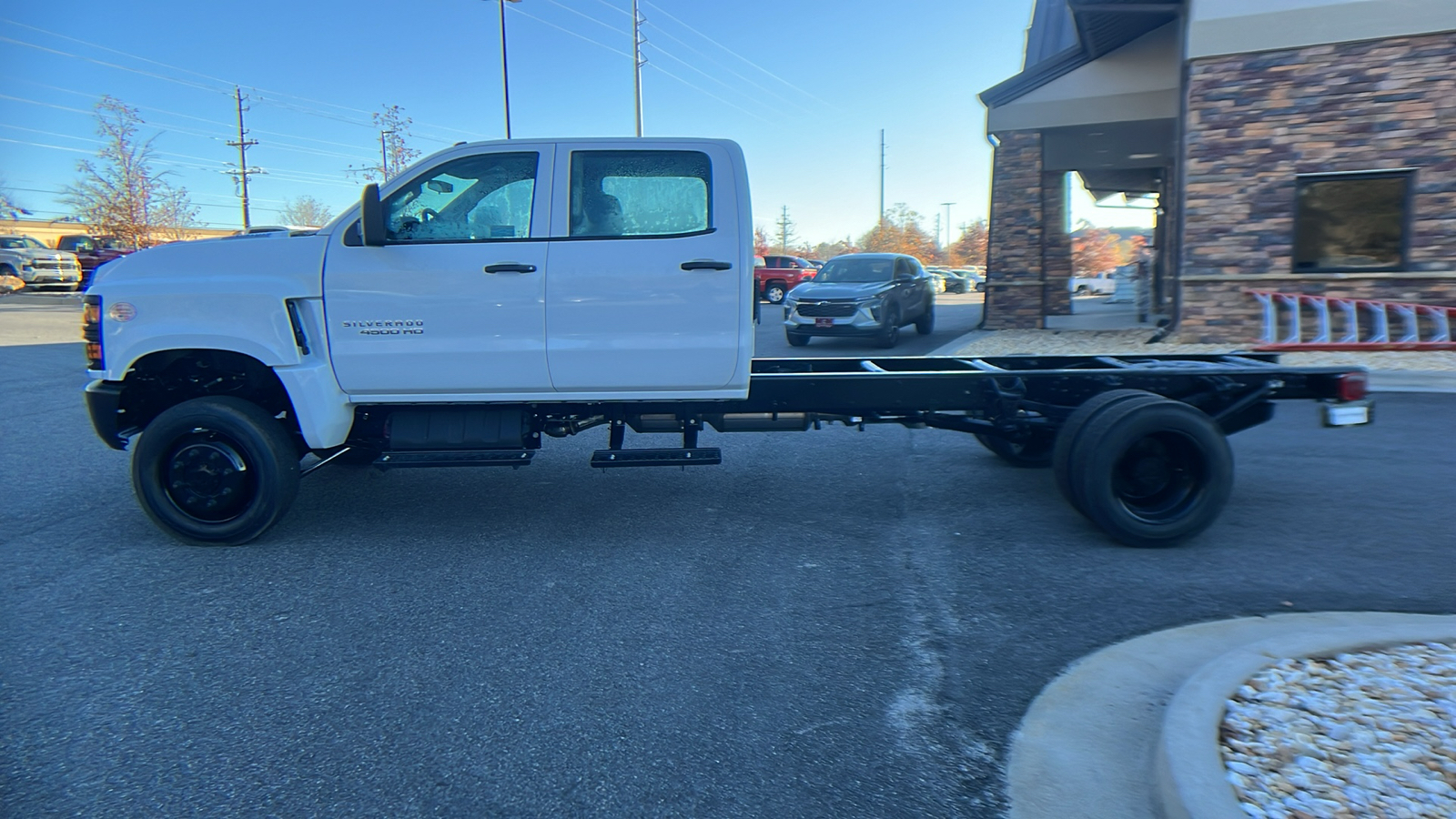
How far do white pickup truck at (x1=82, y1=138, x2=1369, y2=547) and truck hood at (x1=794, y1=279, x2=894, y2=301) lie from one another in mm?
10953

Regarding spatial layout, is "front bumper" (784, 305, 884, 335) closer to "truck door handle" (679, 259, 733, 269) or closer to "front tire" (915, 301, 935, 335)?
"front tire" (915, 301, 935, 335)

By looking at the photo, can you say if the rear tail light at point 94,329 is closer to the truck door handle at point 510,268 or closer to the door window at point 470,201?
the door window at point 470,201

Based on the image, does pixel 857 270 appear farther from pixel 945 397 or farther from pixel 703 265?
pixel 703 265

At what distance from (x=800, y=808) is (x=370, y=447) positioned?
13.0ft

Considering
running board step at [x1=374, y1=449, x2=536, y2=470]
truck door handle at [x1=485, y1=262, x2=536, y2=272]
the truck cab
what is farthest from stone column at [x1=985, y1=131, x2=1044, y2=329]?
running board step at [x1=374, y1=449, x2=536, y2=470]

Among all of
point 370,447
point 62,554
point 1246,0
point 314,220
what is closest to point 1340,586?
point 370,447

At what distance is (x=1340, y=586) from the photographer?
4500mm

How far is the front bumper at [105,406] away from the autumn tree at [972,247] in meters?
90.1

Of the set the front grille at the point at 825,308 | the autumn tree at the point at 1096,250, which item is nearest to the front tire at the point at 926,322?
the front grille at the point at 825,308

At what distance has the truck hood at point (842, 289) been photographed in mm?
16359

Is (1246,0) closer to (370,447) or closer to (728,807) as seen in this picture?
(370,447)

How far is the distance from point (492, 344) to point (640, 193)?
1.26 meters

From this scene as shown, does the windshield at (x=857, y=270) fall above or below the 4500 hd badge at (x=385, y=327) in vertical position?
above

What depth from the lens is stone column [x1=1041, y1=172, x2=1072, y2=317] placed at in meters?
21.1
